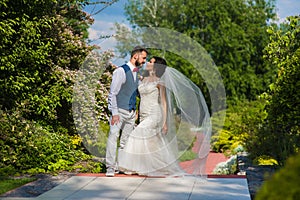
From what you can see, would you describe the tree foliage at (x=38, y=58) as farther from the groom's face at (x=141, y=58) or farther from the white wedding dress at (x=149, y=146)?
the white wedding dress at (x=149, y=146)

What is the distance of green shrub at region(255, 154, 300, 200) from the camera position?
213 centimetres

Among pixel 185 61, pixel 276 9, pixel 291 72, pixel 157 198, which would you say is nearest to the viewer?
pixel 157 198

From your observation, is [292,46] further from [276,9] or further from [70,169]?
[276,9]

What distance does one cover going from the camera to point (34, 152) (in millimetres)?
→ 8891

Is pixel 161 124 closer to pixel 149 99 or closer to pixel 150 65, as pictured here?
pixel 149 99

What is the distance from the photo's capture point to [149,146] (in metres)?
8.00

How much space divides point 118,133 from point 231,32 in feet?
59.7

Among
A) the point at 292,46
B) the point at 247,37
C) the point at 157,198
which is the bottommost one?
the point at 157,198

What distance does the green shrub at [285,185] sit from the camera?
2.13 metres

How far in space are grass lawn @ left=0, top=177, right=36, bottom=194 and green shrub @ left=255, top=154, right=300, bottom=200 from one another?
202 inches

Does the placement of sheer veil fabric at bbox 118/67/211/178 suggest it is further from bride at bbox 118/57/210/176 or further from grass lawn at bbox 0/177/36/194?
grass lawn at bbox 0/177/36/194

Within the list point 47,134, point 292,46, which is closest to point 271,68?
point 292,46

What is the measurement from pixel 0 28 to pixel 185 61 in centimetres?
1661

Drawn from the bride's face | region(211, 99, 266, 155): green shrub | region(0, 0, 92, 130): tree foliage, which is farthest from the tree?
the bride's face
